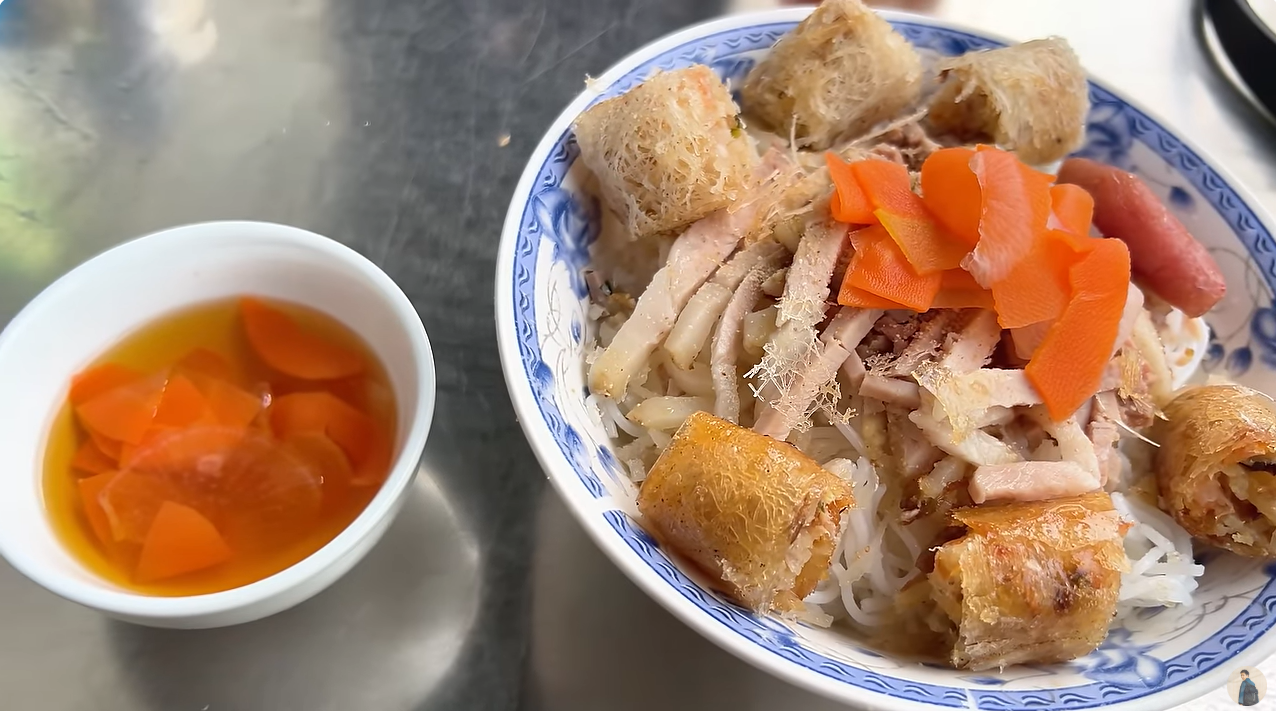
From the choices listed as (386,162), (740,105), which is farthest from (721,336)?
(386,162)

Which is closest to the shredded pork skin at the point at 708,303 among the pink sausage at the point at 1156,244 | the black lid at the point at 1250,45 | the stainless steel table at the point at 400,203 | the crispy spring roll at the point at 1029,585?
the stainless steel table at the point at 400,203

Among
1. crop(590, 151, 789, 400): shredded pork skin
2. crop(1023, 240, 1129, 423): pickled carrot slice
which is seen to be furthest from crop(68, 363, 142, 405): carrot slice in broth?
crop(1023, 240, 1129, 423): pickled carrot slice

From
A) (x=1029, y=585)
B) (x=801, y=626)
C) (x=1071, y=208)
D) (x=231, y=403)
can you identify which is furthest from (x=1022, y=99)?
(x=231, y=403)

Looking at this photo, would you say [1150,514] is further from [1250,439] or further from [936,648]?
[936,648]

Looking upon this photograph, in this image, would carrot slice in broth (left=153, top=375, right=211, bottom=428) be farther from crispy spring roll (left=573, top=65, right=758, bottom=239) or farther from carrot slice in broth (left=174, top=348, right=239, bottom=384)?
crispy spring roll (left=573, top=65, right=758, bottom=239)

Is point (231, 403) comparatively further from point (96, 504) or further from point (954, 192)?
point (954, 192)
